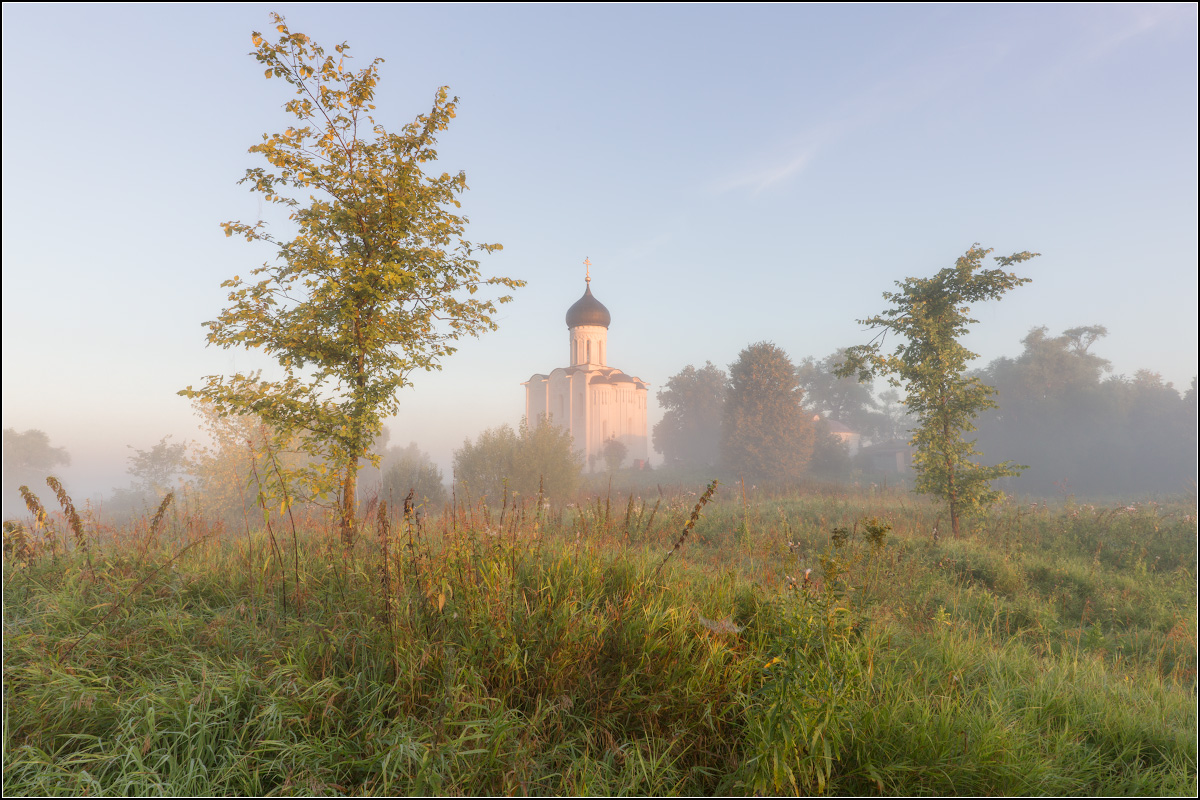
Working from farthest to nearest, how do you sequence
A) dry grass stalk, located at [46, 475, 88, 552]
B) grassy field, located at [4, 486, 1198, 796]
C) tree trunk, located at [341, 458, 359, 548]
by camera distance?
tree trunk, located at [341, 458, 359, 548] → dry grass stalk, located at [46, 475, 88, 552] → grassy field, located at [4, 486, 1198, 796]

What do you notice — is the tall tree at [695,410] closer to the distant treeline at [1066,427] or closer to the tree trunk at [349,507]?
the distant treeline at [1066,427]

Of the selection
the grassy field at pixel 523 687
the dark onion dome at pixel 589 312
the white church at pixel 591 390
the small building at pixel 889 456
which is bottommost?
the small building at pixel 889 456

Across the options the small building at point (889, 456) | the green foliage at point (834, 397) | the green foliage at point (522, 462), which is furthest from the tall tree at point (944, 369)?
the green foliage at point (834, 397)

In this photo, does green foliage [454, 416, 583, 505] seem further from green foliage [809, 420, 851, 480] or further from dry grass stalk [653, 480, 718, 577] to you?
green foliage [809, 420, 851, 480]

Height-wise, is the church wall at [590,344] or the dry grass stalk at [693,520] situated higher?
the church wall at [590,344]

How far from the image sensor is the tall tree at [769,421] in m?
33.6

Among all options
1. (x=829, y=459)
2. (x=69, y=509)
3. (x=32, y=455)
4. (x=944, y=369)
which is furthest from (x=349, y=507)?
(x=32, y=455)

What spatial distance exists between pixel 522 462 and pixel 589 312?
83.1 feet

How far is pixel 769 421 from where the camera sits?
110 feet

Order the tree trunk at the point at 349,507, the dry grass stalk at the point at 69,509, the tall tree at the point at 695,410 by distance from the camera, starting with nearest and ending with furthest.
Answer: the dry grass stalk at the point at 69,509 → the tree trunk at the point at 349,507 → the tall tree at the point at 695,410

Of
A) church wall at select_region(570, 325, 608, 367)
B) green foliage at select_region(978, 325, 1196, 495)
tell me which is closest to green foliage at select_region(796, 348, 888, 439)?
green foliage at select_region(978, 325, 1196, 495)

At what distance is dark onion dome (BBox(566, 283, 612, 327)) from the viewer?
147 feet

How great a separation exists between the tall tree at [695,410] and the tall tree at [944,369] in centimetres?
4248

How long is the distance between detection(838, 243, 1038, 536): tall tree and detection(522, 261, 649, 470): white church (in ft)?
114
